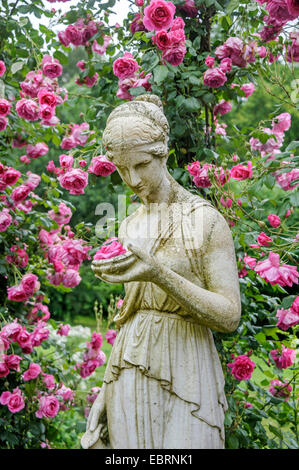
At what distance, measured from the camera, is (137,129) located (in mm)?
1945

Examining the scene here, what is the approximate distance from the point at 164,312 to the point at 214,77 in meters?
1.60

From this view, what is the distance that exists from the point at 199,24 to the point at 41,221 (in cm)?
180

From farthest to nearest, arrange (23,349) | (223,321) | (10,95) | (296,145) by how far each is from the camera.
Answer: (10,95) < (23,349) < (296,145) < (223,321)

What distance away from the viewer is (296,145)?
2.48m

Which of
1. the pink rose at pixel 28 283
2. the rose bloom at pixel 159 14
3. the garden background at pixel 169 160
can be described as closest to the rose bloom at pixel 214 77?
the garden background at pixel 169 160

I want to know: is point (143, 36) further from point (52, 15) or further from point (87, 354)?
point (87, 354)

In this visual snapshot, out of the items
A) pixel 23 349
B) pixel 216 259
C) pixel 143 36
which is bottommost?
pixel 23 349

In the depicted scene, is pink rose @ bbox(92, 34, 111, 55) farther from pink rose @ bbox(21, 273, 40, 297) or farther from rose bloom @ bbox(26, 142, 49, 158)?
pink rose @ bbox(21, 273, 40, 297)

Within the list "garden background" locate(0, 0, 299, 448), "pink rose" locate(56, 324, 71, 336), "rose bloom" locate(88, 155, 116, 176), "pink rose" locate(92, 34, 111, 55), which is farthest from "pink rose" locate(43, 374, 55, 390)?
"pink rose" locate(92, 34, 111, 55)

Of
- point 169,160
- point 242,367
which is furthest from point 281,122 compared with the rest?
point 242,367

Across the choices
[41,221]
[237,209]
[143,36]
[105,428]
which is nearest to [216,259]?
[105,428]

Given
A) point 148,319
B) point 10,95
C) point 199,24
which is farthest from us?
point 10,95

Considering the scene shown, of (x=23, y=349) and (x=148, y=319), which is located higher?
(x=148, y=319)
